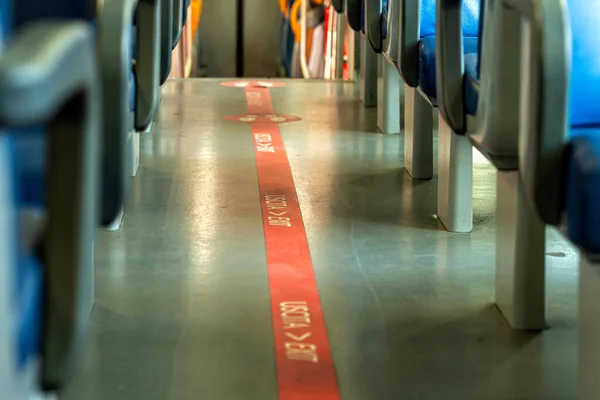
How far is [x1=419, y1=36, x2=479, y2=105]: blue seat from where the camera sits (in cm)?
280

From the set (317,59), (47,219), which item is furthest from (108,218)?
(317,59)

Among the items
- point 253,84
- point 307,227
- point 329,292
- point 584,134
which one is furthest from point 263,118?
point 584,134

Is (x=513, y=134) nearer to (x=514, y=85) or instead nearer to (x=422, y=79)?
(x=514, y=85)

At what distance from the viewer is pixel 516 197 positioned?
2219 mm

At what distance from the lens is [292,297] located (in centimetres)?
247

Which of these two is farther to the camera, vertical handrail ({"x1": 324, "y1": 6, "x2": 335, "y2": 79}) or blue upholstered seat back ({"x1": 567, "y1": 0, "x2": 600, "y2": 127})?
vertical handrail ({"x1": 324, "y1": 6, "x2": 335, "y2": 79})

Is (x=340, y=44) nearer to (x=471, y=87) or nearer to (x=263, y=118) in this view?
(x=263, y=118)

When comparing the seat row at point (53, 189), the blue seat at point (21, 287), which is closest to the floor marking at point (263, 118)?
the seat row at point (53, 189)

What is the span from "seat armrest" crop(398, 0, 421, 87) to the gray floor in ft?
1.66

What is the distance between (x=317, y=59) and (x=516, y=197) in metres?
6.02

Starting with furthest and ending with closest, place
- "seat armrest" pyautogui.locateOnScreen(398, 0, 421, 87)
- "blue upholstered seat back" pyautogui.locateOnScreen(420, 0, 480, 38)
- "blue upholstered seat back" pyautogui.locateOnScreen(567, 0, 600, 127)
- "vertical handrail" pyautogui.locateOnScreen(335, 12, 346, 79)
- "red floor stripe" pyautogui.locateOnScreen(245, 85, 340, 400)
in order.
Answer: "vertical handrail" pyautogui.locateOnScreen(335, 12, 346, 79)
"blue upholstered seat back" pyautogui.locateOnScreen(420, 0, 480, 38)
"seat armrest" pyautogui.locateOnScreen(398, 0, 421, 87)
"red floor stripe" pyautogui.locateOnScreen(245, 85, 340, 400)
"blue upholstered seat back" pyautogui.locateOnScreen(567, 0, 600, 127)

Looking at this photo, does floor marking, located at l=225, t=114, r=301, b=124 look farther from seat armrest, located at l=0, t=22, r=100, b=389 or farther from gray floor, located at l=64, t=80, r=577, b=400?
seat armrest, located at l=0, t=22, r=100, b=389

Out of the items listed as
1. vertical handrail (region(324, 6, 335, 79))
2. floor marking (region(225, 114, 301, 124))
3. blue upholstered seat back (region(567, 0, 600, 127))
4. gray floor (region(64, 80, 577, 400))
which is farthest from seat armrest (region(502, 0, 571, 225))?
vertical handrail (region(324, 6, 335, 79))

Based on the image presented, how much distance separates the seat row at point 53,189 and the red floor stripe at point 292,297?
828mm
